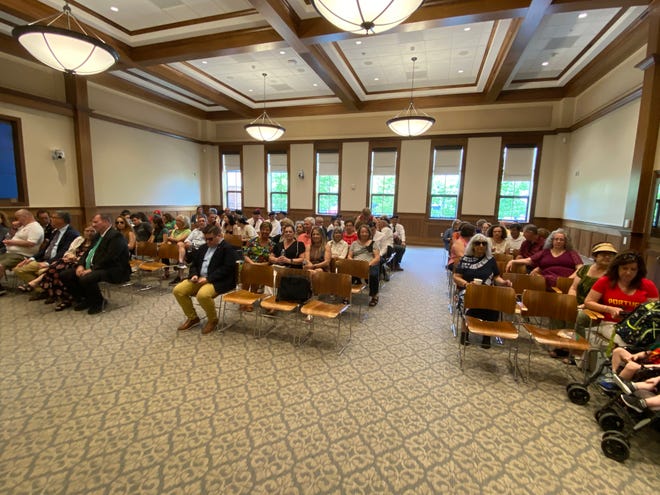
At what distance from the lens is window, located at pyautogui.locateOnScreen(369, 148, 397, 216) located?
1161 centimetres

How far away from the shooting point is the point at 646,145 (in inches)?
206

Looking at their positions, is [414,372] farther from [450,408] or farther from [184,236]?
[184,236]

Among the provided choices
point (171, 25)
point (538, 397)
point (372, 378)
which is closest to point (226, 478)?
point (372, 378)

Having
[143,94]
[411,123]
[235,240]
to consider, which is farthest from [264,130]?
[143,94]

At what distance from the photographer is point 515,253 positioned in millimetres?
5594

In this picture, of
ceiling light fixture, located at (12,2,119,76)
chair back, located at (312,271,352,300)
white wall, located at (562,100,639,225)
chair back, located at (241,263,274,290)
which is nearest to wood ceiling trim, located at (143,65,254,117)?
ceiling light fixture, located at (12,2,119,76)

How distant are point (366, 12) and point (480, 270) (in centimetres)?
339

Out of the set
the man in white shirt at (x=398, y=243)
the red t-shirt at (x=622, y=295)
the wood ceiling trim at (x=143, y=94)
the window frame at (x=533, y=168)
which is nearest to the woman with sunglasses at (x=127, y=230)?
the man in white shirt at (x=398, y=243)

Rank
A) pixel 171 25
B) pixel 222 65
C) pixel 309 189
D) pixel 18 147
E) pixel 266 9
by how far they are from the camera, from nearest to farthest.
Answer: pixel 266 9, pixel 171 25, pixel 18 147, pixel 222 65, pixel 309 189

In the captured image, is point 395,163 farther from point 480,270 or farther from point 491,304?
point 491,304

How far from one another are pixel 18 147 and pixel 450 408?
10378 millimetres

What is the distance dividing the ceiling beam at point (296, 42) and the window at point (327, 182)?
287 cm

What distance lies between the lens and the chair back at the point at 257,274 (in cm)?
378

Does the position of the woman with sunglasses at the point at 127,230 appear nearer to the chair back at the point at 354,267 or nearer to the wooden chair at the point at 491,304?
the chair back at the point at 354,267
